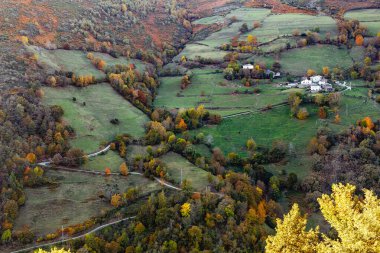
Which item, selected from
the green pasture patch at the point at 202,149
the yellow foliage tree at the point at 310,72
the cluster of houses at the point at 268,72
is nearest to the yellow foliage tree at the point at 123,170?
the green pasture patch at the point at 202,149

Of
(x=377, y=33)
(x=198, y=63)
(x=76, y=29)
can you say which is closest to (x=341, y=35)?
(x=377, y=33)

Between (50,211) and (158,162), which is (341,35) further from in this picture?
(50,211)

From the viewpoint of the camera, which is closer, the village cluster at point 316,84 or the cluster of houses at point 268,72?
the village cluster at point 316,84

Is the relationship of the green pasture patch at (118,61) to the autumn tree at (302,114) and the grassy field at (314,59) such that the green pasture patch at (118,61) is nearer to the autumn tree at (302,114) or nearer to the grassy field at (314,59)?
the grassy field at (314,59)

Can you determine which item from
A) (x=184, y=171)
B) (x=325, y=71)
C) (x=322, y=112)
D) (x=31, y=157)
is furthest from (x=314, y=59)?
(x=31, y=157)

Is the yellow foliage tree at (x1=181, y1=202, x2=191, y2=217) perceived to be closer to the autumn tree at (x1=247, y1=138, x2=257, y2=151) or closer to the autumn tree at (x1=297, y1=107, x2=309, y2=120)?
the autumn tree at (x1=247, y1=138, x2=257, y2=151)

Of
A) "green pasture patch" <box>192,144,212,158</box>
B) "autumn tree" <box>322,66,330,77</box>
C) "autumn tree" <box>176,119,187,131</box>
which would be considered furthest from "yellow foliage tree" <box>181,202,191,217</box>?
"autumn tree" <box>322,66,330,77</box>

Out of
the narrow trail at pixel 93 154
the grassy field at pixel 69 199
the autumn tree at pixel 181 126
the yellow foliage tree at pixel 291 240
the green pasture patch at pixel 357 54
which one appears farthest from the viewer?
the green pasture patch at pixel 357 54
